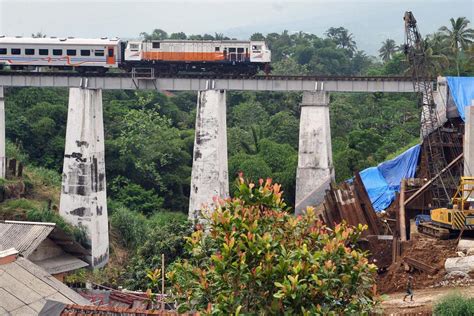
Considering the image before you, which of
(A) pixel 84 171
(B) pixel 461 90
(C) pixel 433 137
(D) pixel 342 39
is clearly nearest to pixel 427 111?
(C) pixel 433 137

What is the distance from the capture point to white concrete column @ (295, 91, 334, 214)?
39000 mm

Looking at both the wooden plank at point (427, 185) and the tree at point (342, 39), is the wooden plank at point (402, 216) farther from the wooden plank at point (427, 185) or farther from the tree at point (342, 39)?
the tree at point (342, 39)

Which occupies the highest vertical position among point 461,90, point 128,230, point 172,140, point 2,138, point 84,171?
point 461,90

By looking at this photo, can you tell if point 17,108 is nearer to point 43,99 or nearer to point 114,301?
point 43,99

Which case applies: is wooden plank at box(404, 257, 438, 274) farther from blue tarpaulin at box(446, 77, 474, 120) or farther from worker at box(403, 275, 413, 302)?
blue tarpaulin at box(446, 77, 474, 120)

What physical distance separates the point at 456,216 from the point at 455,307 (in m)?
9.42

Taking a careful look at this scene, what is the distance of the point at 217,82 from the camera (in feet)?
128

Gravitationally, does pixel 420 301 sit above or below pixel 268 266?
below

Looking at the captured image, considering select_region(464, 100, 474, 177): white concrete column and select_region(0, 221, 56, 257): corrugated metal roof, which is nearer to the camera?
select_region(0, 221, 56, 257): corrugated metal roof

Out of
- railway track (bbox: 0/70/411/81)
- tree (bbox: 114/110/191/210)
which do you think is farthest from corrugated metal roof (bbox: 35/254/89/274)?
tree (bbox: 114/110/191/210)

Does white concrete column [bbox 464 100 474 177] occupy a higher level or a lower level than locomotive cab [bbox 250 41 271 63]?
lower

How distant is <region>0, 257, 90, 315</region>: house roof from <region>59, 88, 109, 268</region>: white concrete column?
63.0 feet

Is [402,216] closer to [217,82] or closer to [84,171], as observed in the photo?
[217,82]

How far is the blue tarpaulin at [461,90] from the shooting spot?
37.3m
